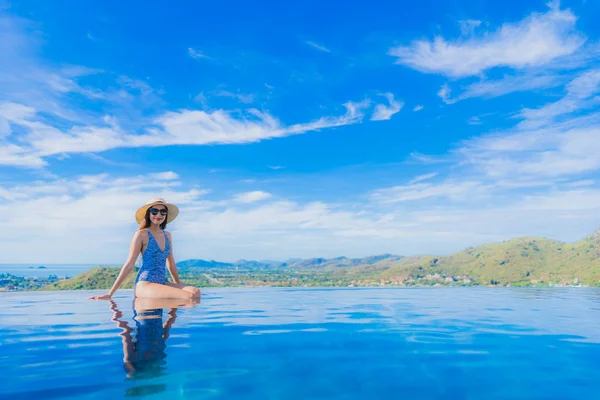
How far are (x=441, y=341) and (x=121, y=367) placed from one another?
4488 millimetres

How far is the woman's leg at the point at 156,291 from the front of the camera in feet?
33.0

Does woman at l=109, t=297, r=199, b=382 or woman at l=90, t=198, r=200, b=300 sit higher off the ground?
woman at l=90, t=198, r=200, b=300

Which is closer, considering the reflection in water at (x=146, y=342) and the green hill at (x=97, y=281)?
the reflection in water at (x=146, y=342)

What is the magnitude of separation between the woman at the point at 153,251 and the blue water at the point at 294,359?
1.66 meters

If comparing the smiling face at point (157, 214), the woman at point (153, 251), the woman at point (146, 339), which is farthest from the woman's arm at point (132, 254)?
the woman at point (146, 339)

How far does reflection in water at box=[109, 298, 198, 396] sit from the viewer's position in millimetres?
3984

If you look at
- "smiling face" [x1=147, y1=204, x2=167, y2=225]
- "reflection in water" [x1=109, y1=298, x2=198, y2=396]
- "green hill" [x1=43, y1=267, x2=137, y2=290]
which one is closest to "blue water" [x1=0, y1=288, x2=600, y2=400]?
"reflection in water" [x1=109, y1=298, x2=198, y2=396]

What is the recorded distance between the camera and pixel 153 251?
10016mm

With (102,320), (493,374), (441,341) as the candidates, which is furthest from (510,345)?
(102,320)

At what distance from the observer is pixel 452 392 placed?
3.77 metres

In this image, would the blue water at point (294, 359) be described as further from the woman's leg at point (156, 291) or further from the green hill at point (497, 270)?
the green hill at point (497, 270)

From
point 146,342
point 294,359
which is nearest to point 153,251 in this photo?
point 146,342

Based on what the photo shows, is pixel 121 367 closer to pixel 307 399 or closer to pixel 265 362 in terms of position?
pixel 265 362

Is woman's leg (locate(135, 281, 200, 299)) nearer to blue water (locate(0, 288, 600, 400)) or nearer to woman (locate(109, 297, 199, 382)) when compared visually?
woman (locate(109, 297, 199, 382))
